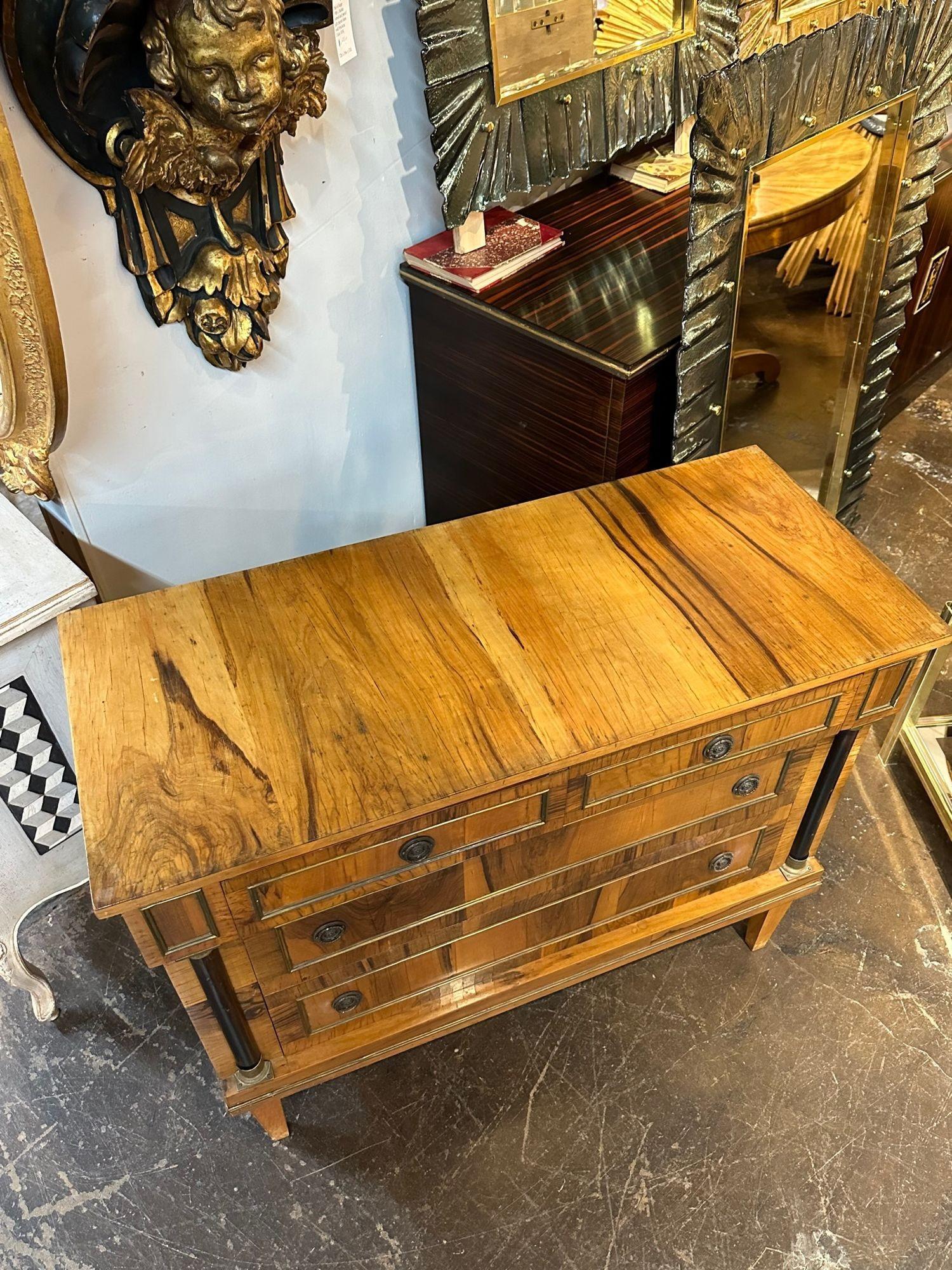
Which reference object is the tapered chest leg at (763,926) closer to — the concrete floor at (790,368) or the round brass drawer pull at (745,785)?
the round brass drawer pull at (745,785)

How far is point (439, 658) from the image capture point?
4.29 ft

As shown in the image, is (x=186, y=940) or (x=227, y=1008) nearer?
(x=186, y=940)

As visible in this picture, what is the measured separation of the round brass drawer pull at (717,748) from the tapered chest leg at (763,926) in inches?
20.5

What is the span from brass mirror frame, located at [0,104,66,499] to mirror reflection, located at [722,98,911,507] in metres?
1.10

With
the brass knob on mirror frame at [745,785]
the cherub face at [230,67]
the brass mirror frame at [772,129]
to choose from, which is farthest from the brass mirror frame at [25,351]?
the brass knob on mirror frame at [745,785]

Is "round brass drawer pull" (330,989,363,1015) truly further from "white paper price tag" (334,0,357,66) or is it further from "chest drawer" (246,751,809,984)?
"white paper price tag" (334,0,357,66)

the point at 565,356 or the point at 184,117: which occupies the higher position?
the point at 184,117

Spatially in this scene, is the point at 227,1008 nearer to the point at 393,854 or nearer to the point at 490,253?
the point at 393,854

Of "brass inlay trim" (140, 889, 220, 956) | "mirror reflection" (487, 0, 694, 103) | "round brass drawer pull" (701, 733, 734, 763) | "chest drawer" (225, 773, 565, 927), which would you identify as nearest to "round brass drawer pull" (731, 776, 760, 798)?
"round brass drawer pull" (701, 733, 734, 763)

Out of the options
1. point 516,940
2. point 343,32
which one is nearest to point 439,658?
point 516,940

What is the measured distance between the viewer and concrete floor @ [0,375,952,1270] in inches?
59.4

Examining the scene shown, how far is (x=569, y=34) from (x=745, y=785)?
4.18ft

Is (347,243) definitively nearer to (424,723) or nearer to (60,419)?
(60,419)

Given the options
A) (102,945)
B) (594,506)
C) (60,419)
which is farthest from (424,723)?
(102,945)
